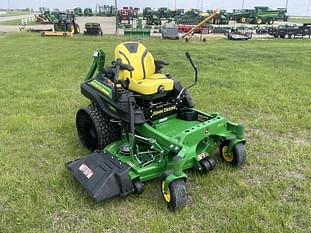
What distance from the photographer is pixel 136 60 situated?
3.71 metres

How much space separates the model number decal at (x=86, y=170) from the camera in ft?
9.37

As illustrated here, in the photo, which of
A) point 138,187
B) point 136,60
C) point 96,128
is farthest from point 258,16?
point 138,187

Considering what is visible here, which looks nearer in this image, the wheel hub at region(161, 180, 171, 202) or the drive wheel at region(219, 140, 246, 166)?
the wheel hub at region(161, 180, 171, 202)

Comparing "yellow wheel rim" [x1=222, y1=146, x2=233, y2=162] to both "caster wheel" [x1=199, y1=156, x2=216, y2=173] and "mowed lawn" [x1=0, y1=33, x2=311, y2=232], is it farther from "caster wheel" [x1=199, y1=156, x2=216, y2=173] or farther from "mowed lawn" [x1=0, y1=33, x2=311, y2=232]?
"caster wheel" [x1=199, y1=156, x2=216, y2=173]

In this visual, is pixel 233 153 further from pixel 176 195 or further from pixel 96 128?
pixel 96 128

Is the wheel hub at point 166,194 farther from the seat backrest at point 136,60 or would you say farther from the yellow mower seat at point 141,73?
the seat backrest at point 136,60

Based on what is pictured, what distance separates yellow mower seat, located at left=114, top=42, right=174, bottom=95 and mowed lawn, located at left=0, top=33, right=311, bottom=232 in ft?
3.14

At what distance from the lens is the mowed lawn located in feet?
8.54

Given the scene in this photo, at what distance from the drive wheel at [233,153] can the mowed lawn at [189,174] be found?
3.5 inches

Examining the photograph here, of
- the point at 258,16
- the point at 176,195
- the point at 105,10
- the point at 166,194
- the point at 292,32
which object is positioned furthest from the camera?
the point at 105,10

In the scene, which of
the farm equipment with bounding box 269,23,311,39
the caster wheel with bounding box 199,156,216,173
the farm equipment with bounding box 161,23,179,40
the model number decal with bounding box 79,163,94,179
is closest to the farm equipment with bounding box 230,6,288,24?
the farm equipment with bounding box 269,23,311,39

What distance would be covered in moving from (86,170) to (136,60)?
1414mm

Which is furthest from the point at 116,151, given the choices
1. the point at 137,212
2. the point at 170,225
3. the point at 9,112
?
the point at 9,112

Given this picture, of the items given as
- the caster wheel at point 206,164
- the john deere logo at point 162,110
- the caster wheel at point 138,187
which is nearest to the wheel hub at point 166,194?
the caster wheel at point 138,187
